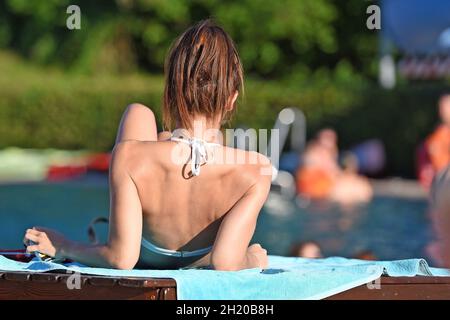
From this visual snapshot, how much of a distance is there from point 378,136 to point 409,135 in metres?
0.85

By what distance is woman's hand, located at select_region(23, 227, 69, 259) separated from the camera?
3.44 metres

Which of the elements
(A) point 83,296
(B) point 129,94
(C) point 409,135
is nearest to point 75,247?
(A) point 83,296

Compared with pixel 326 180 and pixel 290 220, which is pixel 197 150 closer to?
pixel 290 220

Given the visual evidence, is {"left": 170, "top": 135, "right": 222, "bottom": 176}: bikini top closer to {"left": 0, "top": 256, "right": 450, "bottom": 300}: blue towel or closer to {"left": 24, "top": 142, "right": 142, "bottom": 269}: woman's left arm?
{"left": 24, "top": 142, "right": 142, "bottom": 269}: woman's left arm

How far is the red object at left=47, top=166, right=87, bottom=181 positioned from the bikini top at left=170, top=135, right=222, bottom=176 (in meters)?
12.2

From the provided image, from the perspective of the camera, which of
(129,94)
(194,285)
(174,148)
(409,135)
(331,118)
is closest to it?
(194,285)

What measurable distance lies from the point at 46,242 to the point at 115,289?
1.70 ft

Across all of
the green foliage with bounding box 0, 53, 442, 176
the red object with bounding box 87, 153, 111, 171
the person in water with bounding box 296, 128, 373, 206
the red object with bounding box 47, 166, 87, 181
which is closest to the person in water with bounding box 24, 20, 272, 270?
the person in water with bounding box 296, 128, 373, 206

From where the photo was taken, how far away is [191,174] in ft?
10.8

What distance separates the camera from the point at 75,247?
136 inches

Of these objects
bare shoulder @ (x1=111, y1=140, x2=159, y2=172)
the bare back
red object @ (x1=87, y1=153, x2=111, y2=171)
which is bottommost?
the bare back

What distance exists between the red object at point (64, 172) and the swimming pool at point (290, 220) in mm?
651

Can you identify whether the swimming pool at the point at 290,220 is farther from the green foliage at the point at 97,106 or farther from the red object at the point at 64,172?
the green foliage at the point at 97,106
